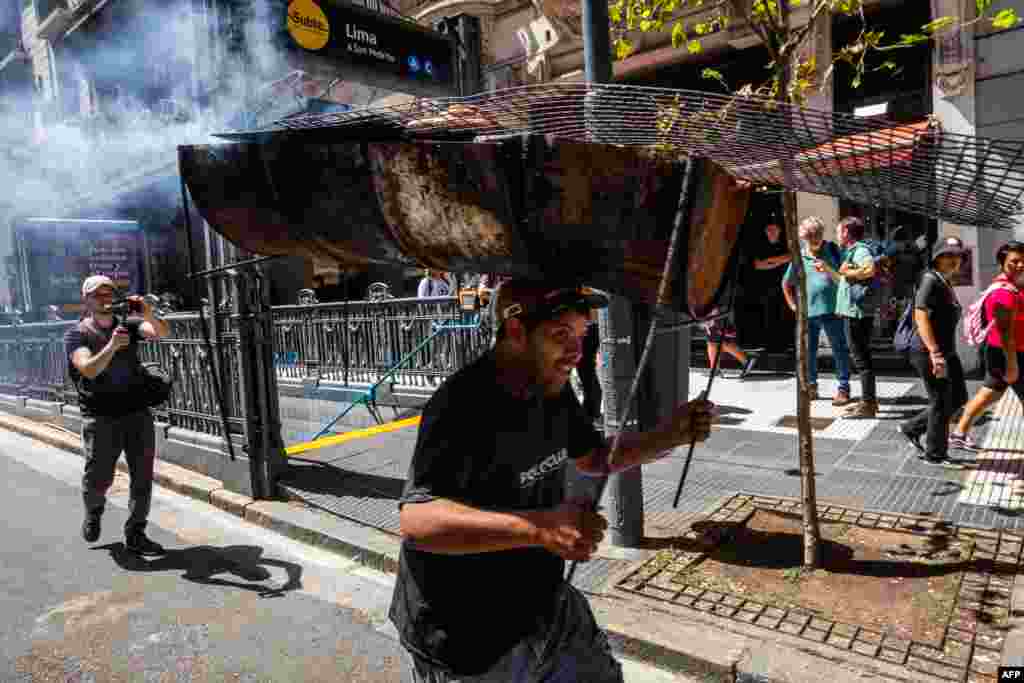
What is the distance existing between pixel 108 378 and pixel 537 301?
4.23 meters

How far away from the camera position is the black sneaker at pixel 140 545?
16.3ft

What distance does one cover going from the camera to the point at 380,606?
409 centimetres

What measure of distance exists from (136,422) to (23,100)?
24073mm

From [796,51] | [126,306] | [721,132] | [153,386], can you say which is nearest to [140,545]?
[153,386]

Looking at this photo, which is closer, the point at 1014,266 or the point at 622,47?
Answer: the point at 622,47

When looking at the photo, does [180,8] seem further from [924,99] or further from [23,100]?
[23,100]

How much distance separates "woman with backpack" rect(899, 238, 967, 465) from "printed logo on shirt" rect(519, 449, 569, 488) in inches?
168

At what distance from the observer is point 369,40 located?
909cm

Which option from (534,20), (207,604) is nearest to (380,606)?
(207,604)

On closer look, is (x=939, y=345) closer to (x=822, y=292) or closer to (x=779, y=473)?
(x=779, y=473)

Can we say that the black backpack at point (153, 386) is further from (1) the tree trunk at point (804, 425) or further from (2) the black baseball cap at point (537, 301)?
(1) the tree trunk at point (804, 425)

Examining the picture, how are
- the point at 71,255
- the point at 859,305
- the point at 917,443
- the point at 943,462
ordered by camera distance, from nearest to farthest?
the point at 943,462 → the point at 917,443 → the point at 859,305 → the point at 71,255

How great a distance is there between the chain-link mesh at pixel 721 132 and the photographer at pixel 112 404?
→ 3.97 meters

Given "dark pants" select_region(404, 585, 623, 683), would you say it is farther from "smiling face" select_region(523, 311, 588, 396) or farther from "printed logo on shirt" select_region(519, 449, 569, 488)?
"smiling face" select_region(523, 311, 588, 396)
